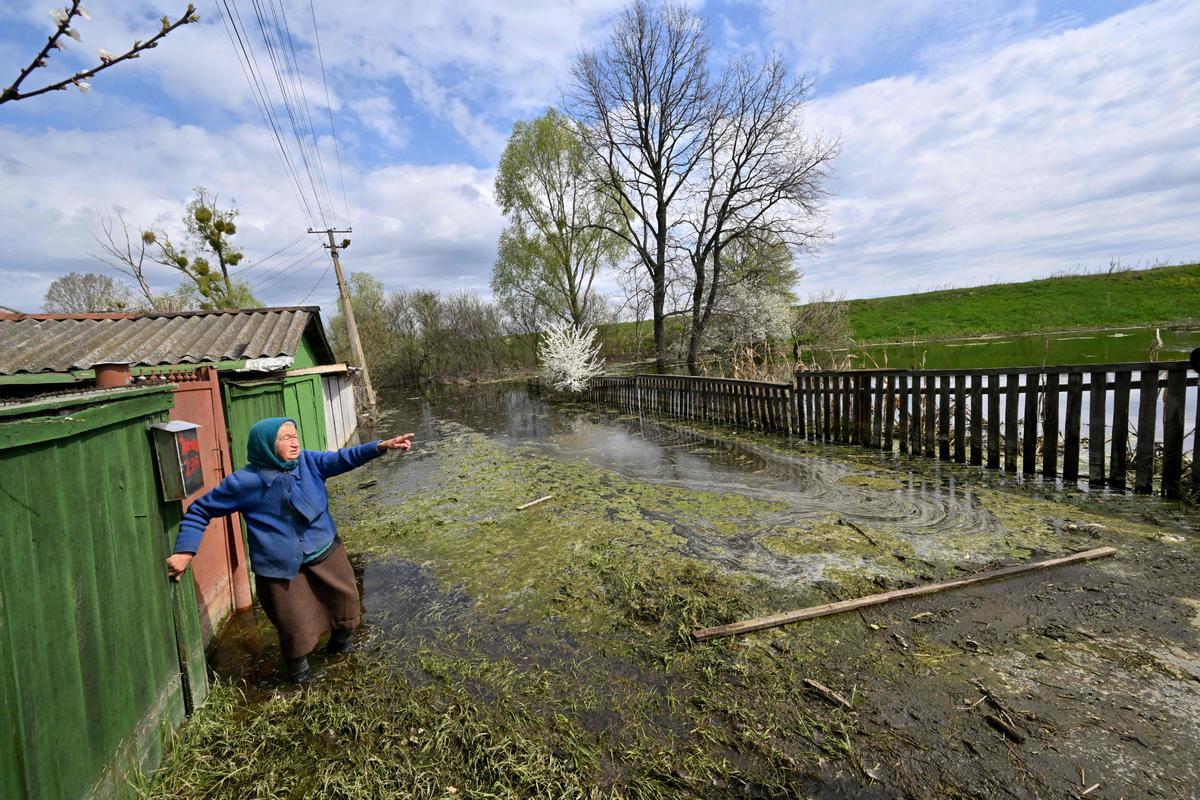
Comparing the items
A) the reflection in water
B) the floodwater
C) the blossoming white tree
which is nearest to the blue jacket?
the reflection in water

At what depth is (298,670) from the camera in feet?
10.4

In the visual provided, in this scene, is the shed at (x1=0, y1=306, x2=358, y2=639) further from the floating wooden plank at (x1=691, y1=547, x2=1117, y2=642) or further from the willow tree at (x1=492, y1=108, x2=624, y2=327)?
the willow tree at (x1=492, y1=108, x2=624, y2=327)

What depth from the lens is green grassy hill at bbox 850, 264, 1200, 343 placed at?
36.7m

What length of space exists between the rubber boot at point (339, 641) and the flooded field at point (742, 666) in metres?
0.14

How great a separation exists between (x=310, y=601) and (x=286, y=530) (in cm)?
51

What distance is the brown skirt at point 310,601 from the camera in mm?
3070

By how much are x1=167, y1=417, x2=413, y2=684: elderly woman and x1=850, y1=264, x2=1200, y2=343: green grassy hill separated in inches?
1554

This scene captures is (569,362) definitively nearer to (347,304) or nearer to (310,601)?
(347,304)

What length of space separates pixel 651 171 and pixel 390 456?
15665 millimetres

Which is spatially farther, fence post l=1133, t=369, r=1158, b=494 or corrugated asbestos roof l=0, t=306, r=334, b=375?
corrugated asbestos roof l=0, t=306, r=334, b=375

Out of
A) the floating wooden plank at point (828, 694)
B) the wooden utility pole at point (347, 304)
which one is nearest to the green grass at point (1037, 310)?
the wooden utility pole at point (347, 304)

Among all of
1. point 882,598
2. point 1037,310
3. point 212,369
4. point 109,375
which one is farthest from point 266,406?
point 1037,310

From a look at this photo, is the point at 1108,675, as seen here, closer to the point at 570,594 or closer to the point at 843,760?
the point at 843,760

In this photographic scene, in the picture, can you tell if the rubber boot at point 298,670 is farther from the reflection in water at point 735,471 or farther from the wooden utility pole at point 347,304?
the wooden utility pole at point 347,304
